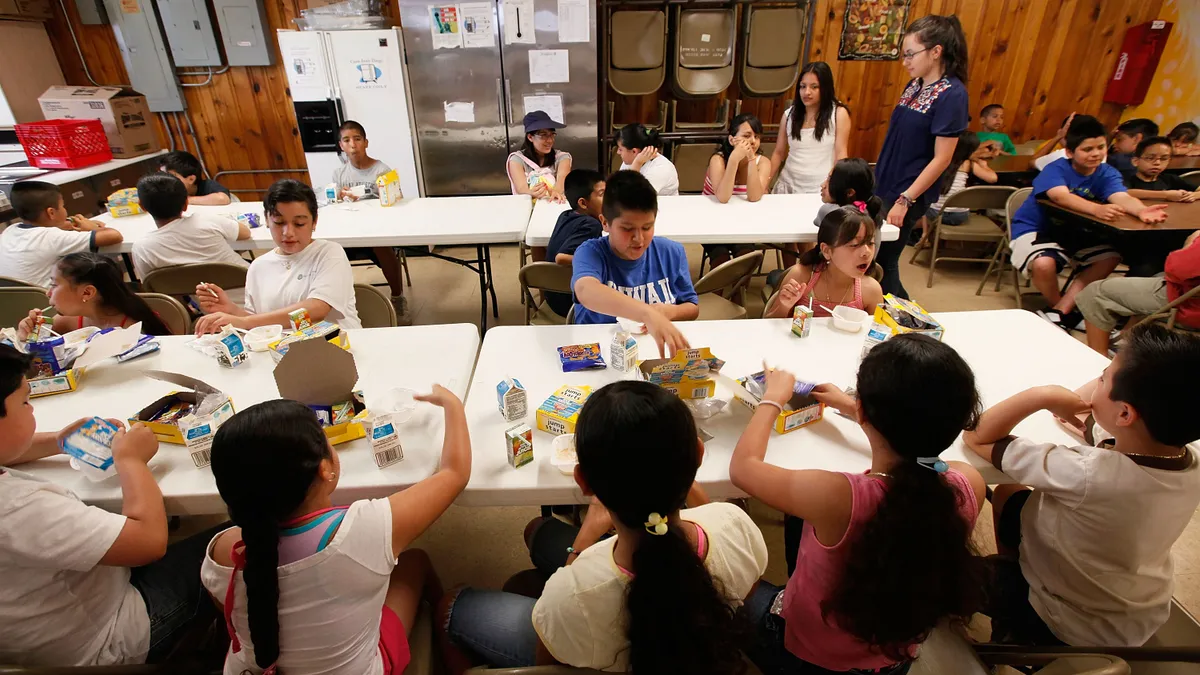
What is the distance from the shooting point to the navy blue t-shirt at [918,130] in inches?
109

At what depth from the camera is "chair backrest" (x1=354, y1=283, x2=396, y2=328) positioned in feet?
6.88

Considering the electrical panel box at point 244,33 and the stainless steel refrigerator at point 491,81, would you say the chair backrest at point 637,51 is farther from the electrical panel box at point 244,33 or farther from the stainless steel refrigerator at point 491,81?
the electrical panel box at point 244,33

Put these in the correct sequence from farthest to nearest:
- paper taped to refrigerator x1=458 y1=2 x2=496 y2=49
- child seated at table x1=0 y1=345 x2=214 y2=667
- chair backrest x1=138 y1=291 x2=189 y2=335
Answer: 1. paper taped to refrigerator x1=458 y1=2 x2=496 y2=49
2. chair backrest x1=138 y1=291 x2=189 y2=335
3. child seated at table x1=0 y1=345 x2=214 y2=667

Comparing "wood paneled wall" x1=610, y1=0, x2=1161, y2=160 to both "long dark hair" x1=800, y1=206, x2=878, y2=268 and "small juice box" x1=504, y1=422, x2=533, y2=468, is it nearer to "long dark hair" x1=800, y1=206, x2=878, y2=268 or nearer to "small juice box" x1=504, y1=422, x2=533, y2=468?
"long dark hair" x1=800, y1=206, x2=878, y2=268

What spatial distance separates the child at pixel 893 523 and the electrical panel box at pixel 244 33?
227 inches

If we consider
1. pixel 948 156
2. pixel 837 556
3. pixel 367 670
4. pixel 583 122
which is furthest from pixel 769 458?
pixel 583 122

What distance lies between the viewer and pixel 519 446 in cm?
119

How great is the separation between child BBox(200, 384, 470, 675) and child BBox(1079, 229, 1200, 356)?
3111mm

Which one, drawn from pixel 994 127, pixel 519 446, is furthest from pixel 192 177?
pixel 994 127

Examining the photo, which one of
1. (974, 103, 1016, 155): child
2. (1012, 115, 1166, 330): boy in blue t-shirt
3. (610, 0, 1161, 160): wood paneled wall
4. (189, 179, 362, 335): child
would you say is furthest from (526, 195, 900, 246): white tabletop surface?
(974, 103, 1016, 155): child

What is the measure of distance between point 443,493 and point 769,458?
2.22 ft

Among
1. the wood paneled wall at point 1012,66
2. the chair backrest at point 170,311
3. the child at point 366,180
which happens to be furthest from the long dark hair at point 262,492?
the wood paneled wall at point 1012,66

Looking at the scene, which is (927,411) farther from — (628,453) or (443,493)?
(443,493)

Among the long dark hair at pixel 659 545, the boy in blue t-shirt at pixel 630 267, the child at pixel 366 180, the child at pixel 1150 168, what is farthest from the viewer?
the child at pixel 366 180
